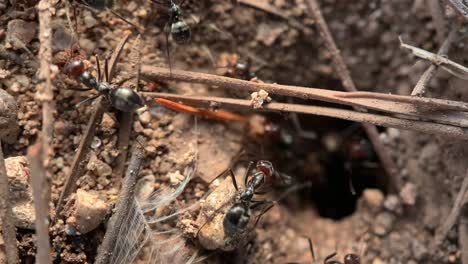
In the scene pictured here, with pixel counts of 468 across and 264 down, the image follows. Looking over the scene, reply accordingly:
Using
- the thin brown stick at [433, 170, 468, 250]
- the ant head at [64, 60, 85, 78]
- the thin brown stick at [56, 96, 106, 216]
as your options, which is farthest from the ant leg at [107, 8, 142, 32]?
the thin brown stick at [433, 170, 468, 250]

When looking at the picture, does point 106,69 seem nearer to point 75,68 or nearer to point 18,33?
point 75,68

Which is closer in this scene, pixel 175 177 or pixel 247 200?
pixel 175 177

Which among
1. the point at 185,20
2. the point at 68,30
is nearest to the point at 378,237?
the point at 185,20

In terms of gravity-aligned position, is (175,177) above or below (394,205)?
above

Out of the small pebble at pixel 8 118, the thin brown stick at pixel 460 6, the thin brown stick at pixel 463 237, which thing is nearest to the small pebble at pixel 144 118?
the small pebble at pixel 8 118

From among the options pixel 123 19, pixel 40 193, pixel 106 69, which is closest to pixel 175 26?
pixel 123 19

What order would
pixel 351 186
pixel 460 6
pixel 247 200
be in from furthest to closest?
pixel 351 186 → pixel 247 200 → pixel 460 6

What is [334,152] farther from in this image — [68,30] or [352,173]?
[68,30]
